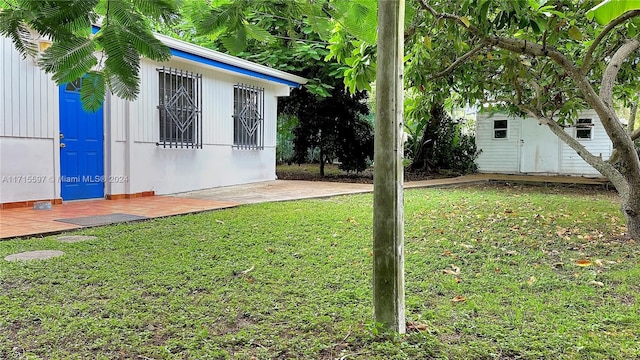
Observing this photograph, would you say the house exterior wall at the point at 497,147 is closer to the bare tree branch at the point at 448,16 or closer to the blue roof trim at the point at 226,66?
the blue roof trim at the point at 226,66

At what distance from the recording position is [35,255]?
148 inches

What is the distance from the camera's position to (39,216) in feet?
18.2

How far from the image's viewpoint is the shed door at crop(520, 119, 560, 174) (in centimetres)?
1537

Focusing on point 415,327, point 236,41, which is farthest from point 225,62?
point 415,327

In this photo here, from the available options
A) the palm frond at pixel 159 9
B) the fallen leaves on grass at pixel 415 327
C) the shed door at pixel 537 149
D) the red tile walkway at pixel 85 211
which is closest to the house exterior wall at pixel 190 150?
the red tile walkway at pixel 85 211

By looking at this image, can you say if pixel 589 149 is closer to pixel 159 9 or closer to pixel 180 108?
pixel 180 108

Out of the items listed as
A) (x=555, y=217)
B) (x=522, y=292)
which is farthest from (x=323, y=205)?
(x=522, y=292)

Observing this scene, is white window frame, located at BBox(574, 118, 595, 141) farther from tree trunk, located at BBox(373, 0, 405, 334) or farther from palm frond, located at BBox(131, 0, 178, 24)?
palm frond, located at BBox(131, 0, 178, 24)

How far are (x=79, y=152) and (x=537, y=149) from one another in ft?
47.2

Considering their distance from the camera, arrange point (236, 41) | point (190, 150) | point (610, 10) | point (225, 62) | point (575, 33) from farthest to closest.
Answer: point (225, 62) < point (190, 150) < point (575, 33) < point (236, 41) < point (610, 10)

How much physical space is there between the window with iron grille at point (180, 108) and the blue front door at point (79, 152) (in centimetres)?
117

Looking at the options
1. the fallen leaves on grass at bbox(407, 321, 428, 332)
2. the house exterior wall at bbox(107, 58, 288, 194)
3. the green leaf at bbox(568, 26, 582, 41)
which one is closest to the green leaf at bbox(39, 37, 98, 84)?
the fallen leaves on grass at bbox(407, 321, 428, 332)

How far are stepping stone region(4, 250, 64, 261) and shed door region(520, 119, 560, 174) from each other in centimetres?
1534

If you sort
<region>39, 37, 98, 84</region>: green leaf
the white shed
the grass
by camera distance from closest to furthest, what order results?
<region>39, 37, 98, 84</region>: green leaf → the grass → the white shed
